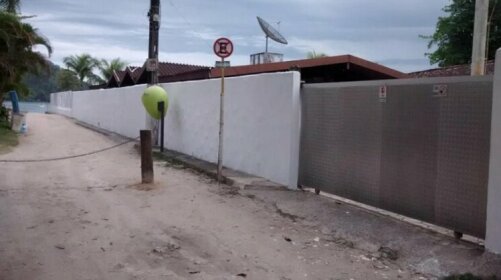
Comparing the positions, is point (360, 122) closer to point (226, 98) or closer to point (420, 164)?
point (420, 164)

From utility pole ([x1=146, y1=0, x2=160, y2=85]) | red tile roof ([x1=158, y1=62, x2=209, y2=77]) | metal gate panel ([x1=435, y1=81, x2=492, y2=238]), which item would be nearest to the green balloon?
utility pole ([x1=146, y1=0, x2=160, y2=85])

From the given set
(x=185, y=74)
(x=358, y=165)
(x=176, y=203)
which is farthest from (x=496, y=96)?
(x=185, y=74)

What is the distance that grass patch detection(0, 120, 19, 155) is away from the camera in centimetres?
1634

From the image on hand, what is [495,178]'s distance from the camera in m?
5.56

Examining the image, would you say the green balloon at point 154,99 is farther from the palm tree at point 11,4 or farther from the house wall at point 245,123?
the palm tree at point 11,4

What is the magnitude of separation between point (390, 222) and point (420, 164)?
86cm

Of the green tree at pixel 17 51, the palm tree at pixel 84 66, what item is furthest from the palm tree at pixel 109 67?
the green tree at pixel 17 51

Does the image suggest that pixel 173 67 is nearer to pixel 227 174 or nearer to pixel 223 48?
pixel 227 174

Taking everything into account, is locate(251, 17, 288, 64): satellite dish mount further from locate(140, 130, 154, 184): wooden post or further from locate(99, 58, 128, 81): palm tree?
locate(99, 58, 128, 81): palm tree

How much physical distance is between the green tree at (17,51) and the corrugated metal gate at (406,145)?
1528 cm

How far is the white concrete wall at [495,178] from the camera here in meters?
5.53

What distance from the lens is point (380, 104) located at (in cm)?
762

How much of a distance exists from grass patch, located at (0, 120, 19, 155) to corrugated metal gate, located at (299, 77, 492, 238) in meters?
10.3

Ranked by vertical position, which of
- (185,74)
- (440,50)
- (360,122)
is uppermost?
(440,50)
